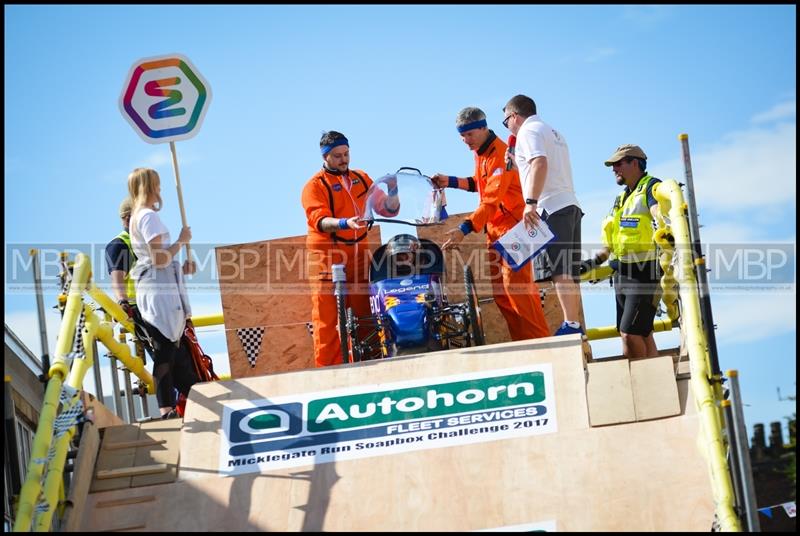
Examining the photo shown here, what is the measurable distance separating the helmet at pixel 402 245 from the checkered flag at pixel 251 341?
186 cm

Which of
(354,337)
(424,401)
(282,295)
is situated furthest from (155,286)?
(282,295)

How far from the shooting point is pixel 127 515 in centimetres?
748

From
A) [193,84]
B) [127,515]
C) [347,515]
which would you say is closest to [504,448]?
[347,515]

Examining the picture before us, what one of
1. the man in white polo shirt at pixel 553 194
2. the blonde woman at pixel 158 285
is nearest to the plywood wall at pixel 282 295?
the man in white polo shirt at pixel 553 194

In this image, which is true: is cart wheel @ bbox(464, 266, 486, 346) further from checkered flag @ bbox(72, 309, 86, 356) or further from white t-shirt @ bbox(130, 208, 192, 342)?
checkered flag @ bbox(72, 309, 86, 356)

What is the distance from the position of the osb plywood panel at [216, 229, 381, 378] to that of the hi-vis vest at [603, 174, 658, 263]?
2505mm

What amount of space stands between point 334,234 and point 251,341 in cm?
154

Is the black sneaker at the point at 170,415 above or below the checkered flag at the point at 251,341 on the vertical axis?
below

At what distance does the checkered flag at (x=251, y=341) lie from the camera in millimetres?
11117

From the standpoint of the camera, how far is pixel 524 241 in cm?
920

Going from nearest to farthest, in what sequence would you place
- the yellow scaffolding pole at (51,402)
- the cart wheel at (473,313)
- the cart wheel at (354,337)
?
1. the yellow scaffolding pole at (51,402)
2. the cart wheel at (473,313)
3. the cart wheel at (354,337)

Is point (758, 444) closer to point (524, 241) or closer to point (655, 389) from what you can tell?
point (524, 241)

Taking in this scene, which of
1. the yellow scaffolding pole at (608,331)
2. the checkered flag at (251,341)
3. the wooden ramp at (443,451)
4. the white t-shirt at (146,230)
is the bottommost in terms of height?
the wooden ramp at (443,451)

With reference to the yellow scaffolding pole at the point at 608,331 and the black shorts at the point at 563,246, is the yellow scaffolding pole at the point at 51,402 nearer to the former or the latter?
the black shorts at the point at 563,246
